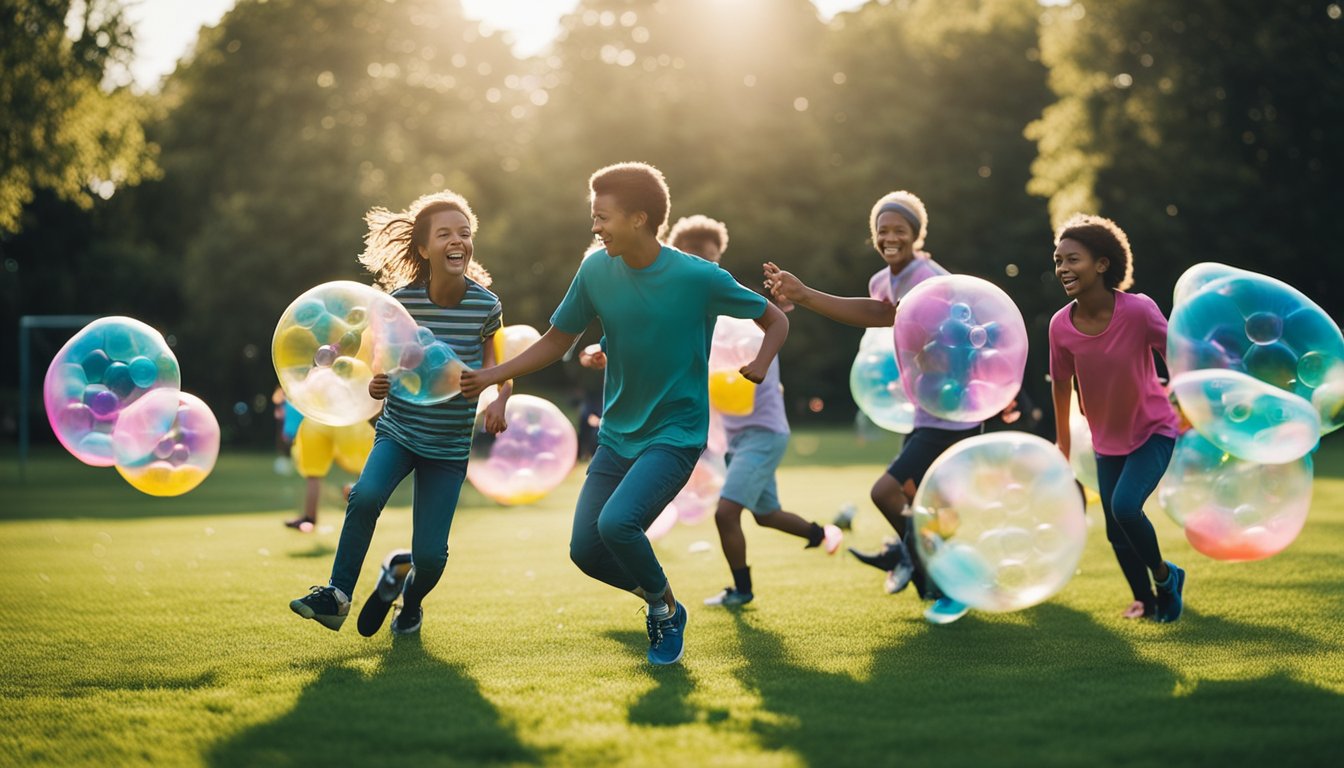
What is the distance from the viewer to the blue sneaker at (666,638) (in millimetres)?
6125

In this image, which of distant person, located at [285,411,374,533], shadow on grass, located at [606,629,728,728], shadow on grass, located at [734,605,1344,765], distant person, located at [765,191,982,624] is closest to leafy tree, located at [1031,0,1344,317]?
distant person, located at [285,411,374,533]

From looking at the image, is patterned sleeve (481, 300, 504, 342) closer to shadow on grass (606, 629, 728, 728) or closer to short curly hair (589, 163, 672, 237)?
short curly hair (589, 163, 672, 237)

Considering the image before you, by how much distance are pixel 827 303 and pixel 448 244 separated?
73.2 inches

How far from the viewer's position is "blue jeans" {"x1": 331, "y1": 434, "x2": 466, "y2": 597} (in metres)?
6.31

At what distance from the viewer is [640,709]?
512 centimetres

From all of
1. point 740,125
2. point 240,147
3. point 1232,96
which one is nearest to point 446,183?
point 240,147

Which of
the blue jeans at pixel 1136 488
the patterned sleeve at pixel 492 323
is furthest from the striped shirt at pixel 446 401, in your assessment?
the blue jeans at pixel 1136 488

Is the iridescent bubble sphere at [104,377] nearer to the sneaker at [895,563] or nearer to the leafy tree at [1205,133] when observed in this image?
the sneaker at [895,563]

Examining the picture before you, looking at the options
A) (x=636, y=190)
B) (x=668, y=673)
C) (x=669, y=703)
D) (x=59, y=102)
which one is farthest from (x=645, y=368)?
(x=59, y=102)

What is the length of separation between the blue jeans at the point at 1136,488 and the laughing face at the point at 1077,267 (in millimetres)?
→ 855

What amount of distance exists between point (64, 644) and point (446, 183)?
37931 millimetres

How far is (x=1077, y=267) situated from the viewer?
6.73 m

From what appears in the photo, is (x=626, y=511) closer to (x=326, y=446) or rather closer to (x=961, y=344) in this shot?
(x=961, y=344)

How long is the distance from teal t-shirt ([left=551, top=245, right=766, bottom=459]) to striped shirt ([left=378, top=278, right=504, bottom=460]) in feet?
2.80
